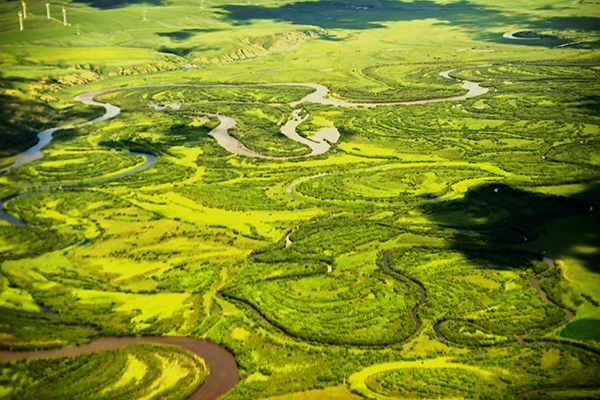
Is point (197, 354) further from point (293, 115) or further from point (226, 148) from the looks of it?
point (293, 115)

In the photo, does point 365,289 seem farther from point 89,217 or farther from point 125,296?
point 89,217

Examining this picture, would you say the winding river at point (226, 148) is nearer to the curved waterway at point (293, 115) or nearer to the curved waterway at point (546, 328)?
the curved waterway at point (293, 115)

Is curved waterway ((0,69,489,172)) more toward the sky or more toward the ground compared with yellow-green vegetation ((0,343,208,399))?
more toward the sky

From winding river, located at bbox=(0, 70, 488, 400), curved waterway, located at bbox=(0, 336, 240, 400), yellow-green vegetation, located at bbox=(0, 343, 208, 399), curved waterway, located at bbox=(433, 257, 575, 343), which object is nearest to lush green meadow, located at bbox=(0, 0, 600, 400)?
yellow-green vegetation, located at bbox=(0, 343, 208, 399)

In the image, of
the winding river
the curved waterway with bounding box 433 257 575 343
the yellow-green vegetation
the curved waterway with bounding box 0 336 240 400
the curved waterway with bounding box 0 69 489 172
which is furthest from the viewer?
the curved waterway with bounding box 0 69 489 172

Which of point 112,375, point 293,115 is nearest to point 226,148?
point 293,115

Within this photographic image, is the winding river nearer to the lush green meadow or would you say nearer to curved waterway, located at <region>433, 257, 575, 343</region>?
the lush green meadow

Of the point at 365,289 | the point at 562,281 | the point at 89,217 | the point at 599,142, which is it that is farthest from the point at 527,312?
the point at 599,142

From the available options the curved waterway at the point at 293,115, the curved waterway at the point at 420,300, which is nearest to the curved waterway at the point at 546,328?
the curved waterway at the point at 420,300
